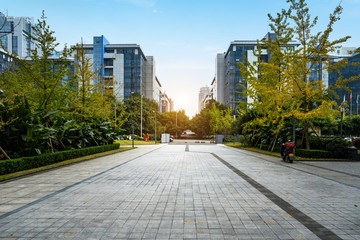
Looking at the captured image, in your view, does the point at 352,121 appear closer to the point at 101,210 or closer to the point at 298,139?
the point at 298,139

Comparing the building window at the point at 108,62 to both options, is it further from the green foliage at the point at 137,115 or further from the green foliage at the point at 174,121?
the green foliage at the point at 137,115

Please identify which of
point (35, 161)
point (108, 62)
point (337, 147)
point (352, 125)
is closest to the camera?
point (35, 161)

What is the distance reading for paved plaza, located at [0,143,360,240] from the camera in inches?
157

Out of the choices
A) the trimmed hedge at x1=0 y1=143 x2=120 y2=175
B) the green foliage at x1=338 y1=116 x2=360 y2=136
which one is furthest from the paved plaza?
the green foliage at x1=338 y1=116 x2=360 y2=136

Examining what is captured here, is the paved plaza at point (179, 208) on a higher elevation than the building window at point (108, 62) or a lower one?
lower

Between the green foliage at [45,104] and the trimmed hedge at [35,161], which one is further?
the green foliage at [45,104]

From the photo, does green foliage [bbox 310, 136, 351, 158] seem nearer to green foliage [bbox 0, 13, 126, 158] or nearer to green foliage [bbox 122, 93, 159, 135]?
green foliage [bbox 0, 13, 126, 158]

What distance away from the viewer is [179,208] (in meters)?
5.23

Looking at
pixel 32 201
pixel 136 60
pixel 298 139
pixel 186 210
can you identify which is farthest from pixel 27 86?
pixel 136 60

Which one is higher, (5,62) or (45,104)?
(5,62)

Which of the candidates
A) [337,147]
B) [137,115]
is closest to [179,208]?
[337,147]

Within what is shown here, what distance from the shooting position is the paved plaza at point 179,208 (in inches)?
157

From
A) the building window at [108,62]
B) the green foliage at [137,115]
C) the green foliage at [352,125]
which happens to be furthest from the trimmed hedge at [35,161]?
the building window at [108,62]

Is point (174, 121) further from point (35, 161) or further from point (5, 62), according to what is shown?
point (35, 161)
